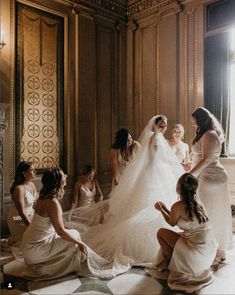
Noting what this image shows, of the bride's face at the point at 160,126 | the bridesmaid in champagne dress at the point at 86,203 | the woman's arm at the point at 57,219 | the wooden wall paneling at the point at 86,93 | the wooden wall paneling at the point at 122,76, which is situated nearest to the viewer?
the woman's arm at the point at 57,219

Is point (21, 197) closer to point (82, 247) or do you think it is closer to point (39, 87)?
point (82, 247)

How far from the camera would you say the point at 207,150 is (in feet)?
11.0

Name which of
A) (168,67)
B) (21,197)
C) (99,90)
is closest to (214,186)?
(21,197)

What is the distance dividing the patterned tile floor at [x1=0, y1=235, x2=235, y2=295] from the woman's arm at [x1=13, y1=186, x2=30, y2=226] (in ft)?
2.62

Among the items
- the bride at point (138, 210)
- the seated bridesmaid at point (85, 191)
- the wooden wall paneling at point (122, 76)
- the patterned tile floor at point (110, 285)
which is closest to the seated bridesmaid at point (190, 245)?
the patterned tile floor at point (110, 285)

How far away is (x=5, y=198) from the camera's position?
4.69 meters

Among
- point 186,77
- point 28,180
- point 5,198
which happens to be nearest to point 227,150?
point 186,77

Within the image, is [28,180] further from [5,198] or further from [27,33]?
[27,33]

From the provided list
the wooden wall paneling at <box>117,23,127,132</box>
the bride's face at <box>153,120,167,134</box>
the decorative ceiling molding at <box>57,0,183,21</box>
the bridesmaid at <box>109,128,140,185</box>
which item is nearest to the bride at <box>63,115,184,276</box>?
the bride's face at <box>153,120,167,134</box>

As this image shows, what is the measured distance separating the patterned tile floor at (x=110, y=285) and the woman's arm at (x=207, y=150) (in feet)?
3.47

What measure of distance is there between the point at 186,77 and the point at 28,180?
337cm

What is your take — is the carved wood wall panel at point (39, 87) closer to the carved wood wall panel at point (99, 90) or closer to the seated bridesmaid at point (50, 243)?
the carved wood wall panel at point (99, 90)

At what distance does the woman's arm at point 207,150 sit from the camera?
3350 millimetres

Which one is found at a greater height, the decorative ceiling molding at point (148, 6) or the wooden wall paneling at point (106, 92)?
the decorative ceiling molding at point (148, 6)
